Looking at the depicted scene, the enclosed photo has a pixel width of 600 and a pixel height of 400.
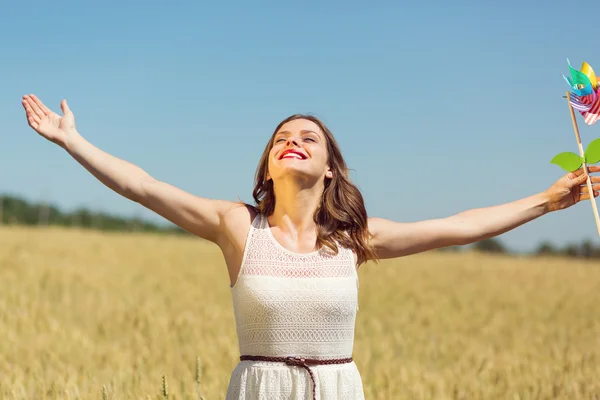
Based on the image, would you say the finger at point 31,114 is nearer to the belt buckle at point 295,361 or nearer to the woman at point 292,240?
the woman at point 292,240

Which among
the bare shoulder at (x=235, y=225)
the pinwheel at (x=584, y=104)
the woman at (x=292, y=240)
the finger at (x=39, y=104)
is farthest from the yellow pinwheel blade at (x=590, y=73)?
the finger at (x=39, y=104)

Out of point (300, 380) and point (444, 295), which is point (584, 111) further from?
point (444, 295)

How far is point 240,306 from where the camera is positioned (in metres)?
3.17

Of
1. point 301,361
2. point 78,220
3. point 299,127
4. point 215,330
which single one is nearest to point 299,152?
point 299,127

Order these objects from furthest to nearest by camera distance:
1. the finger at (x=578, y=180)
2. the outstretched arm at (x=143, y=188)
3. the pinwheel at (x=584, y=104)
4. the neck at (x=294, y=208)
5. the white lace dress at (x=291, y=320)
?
the finger at (x=578, y=180) → the pinwheel at (x=584, y=104) → the neck at (x=294, y=208) → the outstretched arm at (x=143, y=188) → the white lace dress at (x=291, y=320)

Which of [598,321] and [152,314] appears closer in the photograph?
[152,314]

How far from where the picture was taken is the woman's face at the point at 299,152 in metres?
3.26

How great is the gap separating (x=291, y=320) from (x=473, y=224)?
1.14 m

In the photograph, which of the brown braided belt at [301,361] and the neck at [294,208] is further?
the neck at [294,208]

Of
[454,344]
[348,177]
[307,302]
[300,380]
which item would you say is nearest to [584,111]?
[348,177]

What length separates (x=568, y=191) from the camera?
3848 mm

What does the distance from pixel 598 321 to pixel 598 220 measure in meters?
6.24

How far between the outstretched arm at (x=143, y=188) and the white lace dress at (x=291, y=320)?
25 centimetres

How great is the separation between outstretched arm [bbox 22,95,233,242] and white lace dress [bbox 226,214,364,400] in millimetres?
249
